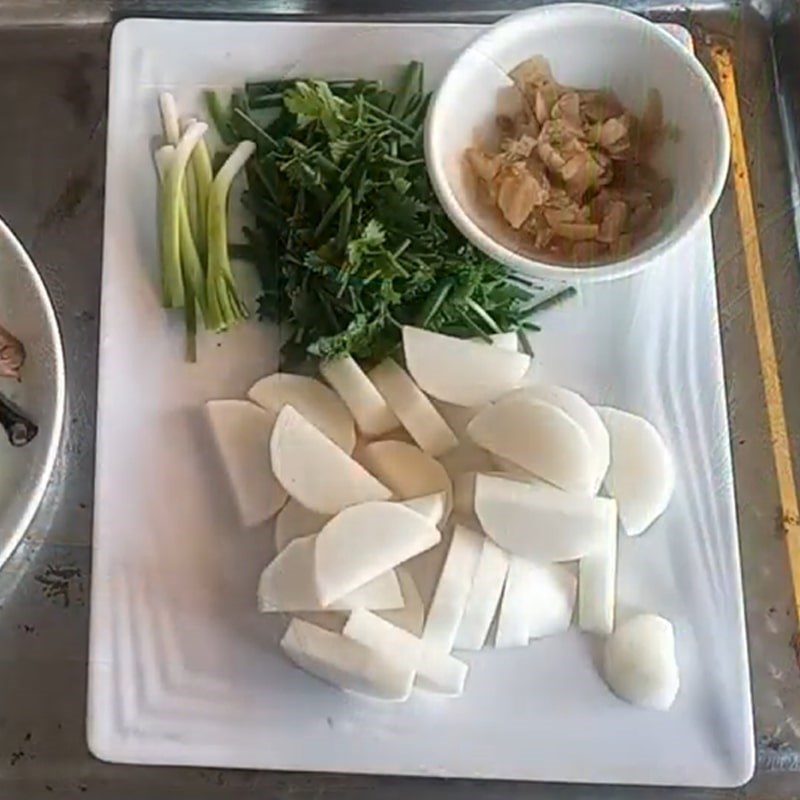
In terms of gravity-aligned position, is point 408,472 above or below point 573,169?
below

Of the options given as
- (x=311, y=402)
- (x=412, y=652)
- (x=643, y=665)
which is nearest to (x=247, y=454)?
(x=311, y=402)

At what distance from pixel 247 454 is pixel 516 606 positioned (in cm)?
18

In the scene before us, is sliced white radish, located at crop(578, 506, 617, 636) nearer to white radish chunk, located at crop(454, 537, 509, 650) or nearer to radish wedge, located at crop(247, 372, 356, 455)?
white radish chunk, located at crop(454, 537, 509, 650)

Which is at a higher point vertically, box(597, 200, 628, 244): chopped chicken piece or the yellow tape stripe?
box(597, 200, 628, 244): chopped chicken piece

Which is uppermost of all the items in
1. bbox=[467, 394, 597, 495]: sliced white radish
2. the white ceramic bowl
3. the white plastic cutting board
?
the white ceramic bowl

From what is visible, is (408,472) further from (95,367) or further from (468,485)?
(95,367)

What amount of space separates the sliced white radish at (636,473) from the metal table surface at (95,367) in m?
0.07

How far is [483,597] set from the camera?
0.73 m

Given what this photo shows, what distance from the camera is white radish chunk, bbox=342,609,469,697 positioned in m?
0.71

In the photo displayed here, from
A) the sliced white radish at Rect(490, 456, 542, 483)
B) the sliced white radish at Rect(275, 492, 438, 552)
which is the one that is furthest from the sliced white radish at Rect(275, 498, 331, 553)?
the sliced white radish at Rect(490, 456, 542, 483)

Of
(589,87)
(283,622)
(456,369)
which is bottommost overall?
(283,622)

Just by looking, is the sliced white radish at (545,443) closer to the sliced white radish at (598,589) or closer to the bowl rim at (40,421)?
the sliced white radish at (598,589)

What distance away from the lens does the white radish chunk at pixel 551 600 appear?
74 centimetres

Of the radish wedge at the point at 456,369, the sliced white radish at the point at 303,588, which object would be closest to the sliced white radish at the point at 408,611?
the sliced white radish at the point at 303,588
